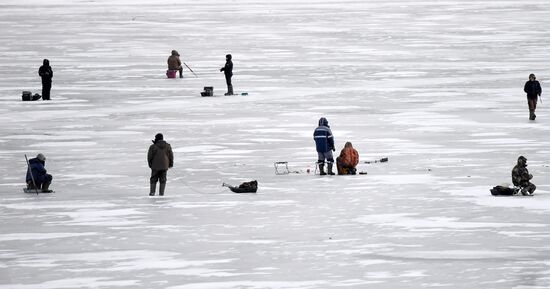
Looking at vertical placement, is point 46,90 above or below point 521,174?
above

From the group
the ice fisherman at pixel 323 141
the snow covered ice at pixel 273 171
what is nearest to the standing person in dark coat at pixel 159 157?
the snow covered ice at pixel 273 171

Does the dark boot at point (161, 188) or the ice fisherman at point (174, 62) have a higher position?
the ice fisherman at point (174, 62)

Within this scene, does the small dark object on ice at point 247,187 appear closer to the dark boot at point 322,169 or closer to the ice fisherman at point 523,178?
the dark boot at point 322,169

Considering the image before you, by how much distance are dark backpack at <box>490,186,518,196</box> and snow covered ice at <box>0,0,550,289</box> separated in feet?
0.78

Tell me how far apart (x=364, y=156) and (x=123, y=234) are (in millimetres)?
9749

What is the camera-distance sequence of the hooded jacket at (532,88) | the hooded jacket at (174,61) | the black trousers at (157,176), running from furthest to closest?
1. the hooded jacket at (174,61)
2. the hooded jacket at (532,88)
3. the black trousers at (157,176)

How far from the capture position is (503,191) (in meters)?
23.3

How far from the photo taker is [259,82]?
47.4 m

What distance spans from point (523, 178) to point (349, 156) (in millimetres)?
4043

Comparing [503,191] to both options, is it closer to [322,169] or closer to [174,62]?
[322,169]

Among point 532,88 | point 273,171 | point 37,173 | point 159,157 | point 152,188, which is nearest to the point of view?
point 159,157

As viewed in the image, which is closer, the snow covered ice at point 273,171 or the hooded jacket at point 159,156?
the snow covered ice at point 273,171

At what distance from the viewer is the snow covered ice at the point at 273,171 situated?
17.6 m

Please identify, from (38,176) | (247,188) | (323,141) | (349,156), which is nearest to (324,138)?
(323,141)
